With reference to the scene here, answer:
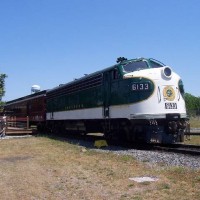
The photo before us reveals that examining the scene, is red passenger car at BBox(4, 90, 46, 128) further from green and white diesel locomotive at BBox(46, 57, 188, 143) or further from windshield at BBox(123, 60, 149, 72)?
windshield at BBox(123, 60, 149, 72)

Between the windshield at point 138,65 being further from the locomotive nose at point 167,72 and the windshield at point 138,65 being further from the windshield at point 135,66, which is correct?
the locomotive nose at point 167,72

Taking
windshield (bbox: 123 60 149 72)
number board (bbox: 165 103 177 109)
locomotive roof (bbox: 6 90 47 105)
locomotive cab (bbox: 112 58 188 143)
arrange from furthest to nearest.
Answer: locomotive roof (bbox: 6 90 47 105) < windshield (bbox: 123 60 149 72) < number board (bbox: 165 103 177 109) < locomotive cab (bbox: 112 58 188 143)

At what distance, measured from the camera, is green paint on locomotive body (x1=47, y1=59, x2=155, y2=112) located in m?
14.4

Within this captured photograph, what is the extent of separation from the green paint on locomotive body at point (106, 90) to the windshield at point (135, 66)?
183 mm

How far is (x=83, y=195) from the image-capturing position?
715cm

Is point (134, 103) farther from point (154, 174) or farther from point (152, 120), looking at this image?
point (154, 174)

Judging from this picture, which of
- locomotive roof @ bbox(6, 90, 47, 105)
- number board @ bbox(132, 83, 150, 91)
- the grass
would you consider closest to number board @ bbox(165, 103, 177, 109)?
number board @ bbox(132, 83, 150, 91)

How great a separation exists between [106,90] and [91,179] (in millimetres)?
8134

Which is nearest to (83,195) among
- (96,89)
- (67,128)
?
(96,89)

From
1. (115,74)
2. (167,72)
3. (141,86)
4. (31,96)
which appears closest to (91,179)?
(141,86)

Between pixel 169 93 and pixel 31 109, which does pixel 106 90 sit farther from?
pixel 31 109

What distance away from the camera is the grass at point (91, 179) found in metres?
7.08

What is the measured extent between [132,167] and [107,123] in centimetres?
654

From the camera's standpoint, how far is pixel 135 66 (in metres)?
15.6
